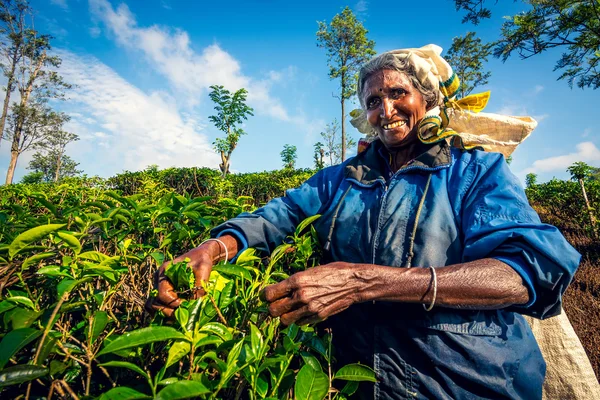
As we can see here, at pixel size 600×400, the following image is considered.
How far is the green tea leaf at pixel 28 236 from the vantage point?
3.11ft

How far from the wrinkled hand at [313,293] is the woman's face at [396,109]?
37.6 inches

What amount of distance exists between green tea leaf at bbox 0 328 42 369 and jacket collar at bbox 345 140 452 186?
4.58 ft

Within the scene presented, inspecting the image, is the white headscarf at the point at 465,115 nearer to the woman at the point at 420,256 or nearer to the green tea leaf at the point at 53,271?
the woman at the point at 420,256

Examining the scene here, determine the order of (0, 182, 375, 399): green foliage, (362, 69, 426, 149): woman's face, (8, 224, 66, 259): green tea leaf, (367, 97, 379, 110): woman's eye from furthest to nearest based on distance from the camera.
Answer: (367, 97, 379, 110): woman's eye < (362, 69, 426, 149): woman's face < (8, 224, 66, 259): green tea leaf < (0, 182, 375, 399): green foliage

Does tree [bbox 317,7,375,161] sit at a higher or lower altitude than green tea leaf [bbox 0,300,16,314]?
higher

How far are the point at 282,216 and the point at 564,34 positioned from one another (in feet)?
37.6

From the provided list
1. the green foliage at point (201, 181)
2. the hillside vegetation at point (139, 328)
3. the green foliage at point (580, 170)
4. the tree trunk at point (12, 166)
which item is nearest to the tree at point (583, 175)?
the green foliage at point (580, 170)

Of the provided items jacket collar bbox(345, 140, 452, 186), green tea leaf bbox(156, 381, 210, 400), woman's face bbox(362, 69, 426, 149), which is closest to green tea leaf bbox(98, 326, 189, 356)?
green tea leaf bbox(156, 381, 210, 400)

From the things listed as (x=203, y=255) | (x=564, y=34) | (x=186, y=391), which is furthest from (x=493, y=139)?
(x=564, y=34)

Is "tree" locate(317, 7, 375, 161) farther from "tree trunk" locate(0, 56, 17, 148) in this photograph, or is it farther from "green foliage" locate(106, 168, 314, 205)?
"tree trunk" locate(0, 56, 17, 148)

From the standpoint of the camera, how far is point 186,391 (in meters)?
0.63

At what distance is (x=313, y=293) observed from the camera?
40.2 inches

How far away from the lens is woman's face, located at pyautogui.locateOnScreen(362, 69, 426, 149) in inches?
70.0

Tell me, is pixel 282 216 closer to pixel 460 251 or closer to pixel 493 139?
pixel 460 251
